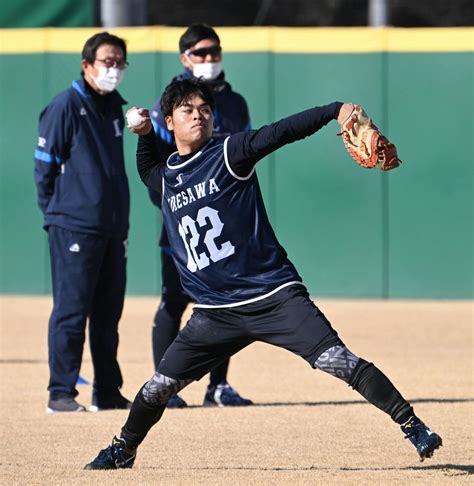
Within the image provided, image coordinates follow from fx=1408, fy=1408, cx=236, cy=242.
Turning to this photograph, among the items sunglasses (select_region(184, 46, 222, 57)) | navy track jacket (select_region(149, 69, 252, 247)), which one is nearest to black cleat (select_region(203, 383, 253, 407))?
navy track jacket (select_region(149, 69, 252, 247))

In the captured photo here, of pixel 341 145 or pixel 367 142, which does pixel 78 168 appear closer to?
pixel 367 142

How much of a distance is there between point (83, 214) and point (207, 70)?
3.95ft

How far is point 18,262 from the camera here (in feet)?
48.0

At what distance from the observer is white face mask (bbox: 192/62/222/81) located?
8.52 metres

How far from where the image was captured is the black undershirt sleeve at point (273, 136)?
18.3ft

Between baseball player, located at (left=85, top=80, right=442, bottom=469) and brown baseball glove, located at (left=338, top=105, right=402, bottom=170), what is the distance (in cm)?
22

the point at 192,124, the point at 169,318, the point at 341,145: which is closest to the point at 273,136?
the point at 192,124

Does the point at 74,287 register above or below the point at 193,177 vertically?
below

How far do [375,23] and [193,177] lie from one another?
9288 mm

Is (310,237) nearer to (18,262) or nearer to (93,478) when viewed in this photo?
(18,262)

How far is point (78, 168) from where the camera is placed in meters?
8.17

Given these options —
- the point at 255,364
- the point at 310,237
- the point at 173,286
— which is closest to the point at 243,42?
the point at 310,237

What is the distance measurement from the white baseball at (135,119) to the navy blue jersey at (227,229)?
41 cm

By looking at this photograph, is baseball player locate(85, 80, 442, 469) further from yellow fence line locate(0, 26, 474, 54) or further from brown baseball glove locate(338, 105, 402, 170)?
yellow fence line locate(0, 26, 474, 54)
